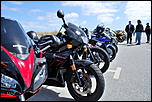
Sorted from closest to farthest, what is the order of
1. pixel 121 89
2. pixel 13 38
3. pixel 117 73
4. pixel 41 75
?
pixel 13 38 < pixel 41 75 < pixel 121 89 < pixel 117 73

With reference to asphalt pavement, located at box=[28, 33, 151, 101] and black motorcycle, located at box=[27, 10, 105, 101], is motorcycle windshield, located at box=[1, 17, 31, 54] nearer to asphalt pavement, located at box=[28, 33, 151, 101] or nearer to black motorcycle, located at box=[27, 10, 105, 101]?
black motorcycle, located at box=[27, 10, 105, 101]

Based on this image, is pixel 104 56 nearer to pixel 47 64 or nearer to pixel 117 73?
pixel 117 73

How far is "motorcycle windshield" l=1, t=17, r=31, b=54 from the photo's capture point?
182cm

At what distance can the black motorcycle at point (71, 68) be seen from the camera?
112 inches

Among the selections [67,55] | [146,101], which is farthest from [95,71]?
[146,101]

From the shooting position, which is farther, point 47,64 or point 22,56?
point 47,64

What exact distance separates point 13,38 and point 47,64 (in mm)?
1273

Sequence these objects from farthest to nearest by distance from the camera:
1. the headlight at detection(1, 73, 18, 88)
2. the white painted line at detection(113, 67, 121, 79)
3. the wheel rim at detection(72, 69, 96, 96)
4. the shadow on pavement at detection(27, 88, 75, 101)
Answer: the white painted line at detection(113, 67, 121, 79) < the shadow on pavement at detection(27, 88, 75, 101) < the wheel rim at detection(72, 69, 96, 96) < the headlight at detection(1, 73, 18, 88)

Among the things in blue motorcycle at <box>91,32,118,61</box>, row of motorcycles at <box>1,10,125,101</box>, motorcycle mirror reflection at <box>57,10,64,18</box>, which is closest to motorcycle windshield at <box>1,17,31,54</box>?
row of motorcycles at <box>1,10,125,101</box>

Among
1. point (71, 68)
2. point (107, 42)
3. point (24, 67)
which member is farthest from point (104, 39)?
point (24, 67)

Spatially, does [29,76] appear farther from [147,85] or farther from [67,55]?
[147,85]

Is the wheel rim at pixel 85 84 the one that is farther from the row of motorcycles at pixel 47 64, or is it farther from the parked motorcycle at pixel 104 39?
the parked motorcycle at pixel 104 39

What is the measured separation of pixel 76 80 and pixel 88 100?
37 cm

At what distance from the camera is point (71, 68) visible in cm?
287
